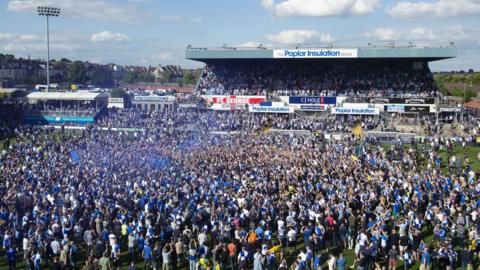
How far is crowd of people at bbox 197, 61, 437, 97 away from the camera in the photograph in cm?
4659

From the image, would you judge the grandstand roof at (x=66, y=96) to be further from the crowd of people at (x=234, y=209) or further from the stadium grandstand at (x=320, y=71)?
the crowd of people at (x=234, y=209)

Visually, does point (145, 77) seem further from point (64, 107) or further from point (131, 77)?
point (64, 107)

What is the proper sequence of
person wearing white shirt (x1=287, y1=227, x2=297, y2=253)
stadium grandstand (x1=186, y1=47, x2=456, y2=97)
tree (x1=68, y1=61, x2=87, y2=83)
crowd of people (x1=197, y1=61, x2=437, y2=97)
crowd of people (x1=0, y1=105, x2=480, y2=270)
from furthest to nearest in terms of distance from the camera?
tree (x1=68, y1=61, x2=87, y2=83) → crowd of people (x1=197, y1=61, x2=437, y2=97) → stadium grandstand (x1=186, y1=47, x2=456, y2=97) → person wearing white shirt (x1=287, y1=227, x2=297, y2=253) → crowd of people (x1=0, y1=105, x2=480, y2=270)

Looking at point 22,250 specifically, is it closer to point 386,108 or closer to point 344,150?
point 344,150

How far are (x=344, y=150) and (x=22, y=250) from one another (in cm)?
1912

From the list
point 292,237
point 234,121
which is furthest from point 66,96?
point 292,237

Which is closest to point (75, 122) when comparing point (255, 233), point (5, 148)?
point (5, 148)

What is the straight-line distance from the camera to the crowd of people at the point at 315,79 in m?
46.6

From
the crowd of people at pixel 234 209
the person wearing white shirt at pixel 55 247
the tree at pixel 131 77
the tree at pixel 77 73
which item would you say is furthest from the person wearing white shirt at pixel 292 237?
the tree at pixel 131 77

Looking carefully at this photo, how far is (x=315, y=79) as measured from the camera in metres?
50.0

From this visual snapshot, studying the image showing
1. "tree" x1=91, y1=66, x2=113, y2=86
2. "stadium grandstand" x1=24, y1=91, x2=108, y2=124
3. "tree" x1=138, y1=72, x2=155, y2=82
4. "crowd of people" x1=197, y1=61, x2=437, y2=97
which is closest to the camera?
"stadium grandstand" x1=24, y1=91, x2=108, y2=124

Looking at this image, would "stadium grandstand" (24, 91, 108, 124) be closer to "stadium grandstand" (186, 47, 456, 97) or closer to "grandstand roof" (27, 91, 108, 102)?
"grandstand roof" (27, 91, 108, 102)

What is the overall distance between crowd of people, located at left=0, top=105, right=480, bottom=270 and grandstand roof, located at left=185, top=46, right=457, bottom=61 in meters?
17.6

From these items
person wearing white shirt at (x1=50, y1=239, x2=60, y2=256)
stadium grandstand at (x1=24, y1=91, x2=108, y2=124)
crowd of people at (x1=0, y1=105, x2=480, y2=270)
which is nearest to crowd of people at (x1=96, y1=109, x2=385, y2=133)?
stadium grandstand at (x1=24, y1=91, x2=108, y2=124)
